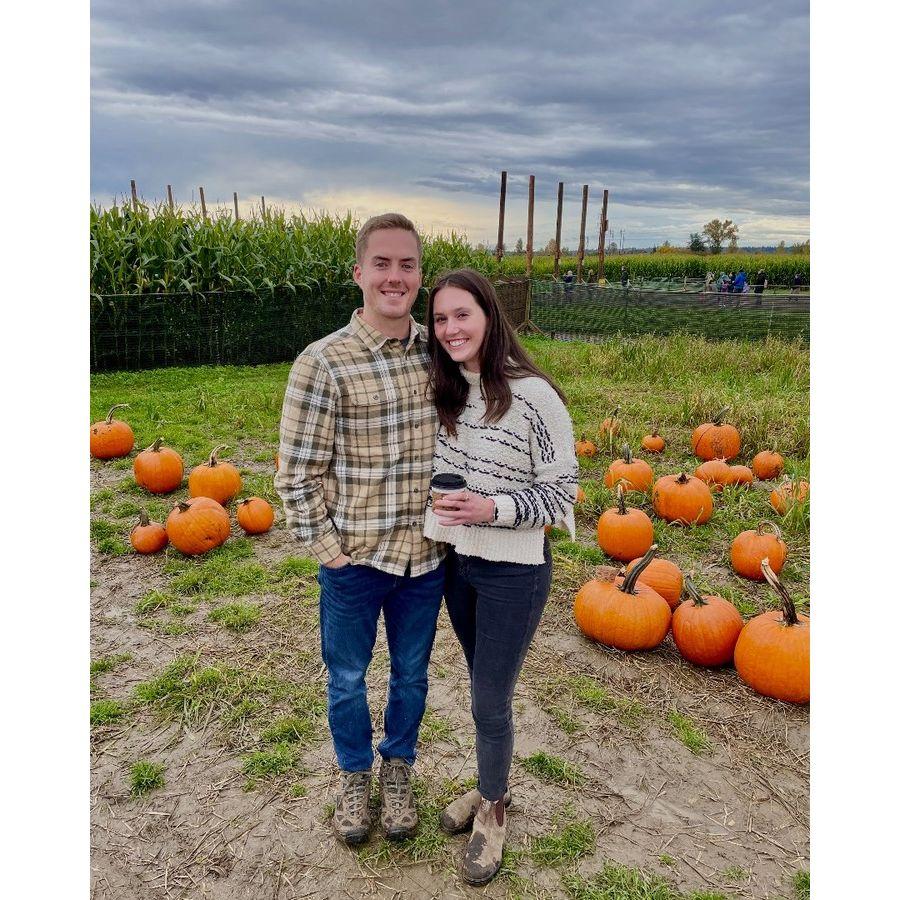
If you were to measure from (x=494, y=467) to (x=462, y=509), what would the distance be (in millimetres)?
228

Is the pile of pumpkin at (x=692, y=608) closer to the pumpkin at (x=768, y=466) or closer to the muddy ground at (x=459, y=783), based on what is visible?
the muddy ground at (x=459, y=783)

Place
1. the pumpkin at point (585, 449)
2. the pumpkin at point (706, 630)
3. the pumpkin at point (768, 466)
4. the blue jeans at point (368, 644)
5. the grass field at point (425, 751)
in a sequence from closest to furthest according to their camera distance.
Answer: the blue jeans at point (368, 644), the grass field at point (425, 751), the pumpkin at point (706, 630), the pumpkin at point (768, 466), the pumpkin at point (585, 449)

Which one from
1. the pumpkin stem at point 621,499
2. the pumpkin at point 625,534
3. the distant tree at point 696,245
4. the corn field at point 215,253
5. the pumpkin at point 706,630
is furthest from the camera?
the distant tree at point 696,245

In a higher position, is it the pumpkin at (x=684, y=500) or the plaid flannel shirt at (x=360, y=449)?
the plaid flannel shirt at (x=360, y=449)

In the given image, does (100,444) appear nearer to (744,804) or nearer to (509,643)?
(509,643)

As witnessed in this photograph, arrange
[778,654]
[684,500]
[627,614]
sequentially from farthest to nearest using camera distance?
[684,500]
[627,614]
[778,654]

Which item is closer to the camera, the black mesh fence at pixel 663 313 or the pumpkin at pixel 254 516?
the pumpkin at pixel 254 516

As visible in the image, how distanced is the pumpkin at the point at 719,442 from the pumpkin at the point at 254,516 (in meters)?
4.21

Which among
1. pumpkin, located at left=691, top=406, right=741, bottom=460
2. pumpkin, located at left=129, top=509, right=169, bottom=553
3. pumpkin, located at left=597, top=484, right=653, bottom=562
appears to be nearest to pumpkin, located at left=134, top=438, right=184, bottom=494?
pumpkin, located at left=129, top=509, right=169, bottom=553

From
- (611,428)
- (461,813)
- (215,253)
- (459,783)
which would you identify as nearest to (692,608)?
(459,783)

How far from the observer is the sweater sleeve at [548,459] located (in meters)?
2.06

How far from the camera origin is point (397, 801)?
2.58 metres

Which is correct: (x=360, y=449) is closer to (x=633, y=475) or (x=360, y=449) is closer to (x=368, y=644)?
(x=368, y=644)

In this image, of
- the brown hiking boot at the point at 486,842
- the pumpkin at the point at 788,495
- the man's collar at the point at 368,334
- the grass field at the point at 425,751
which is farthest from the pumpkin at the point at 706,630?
the man's collar at the point at 368,334
